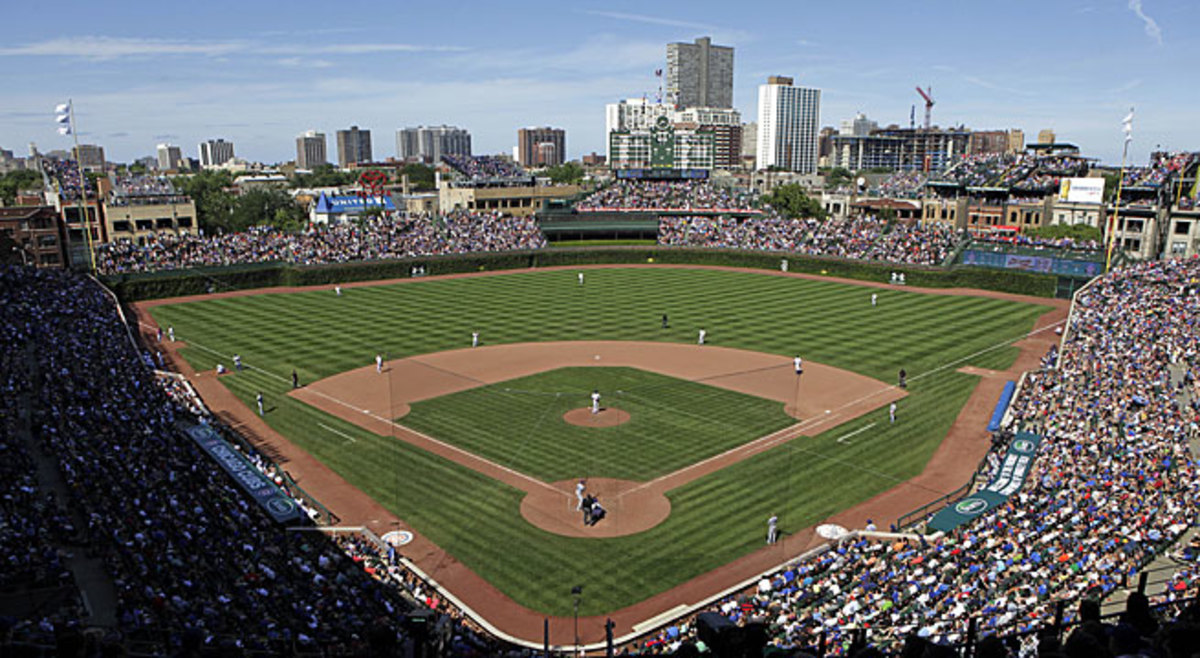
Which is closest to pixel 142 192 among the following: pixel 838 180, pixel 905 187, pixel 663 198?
pixel 663 198

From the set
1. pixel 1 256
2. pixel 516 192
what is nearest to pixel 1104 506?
pixel 1 256

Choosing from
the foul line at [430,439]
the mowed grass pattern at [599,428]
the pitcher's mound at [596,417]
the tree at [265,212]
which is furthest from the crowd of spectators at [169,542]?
the tree at [265,212]

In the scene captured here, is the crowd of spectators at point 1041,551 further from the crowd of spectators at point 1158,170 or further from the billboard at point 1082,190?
the billboard at point 1082,190

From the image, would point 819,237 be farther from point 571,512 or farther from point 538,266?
point 571,512

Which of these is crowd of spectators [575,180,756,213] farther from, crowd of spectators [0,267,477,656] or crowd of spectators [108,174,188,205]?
crowd of spectators [0,267,477,656]

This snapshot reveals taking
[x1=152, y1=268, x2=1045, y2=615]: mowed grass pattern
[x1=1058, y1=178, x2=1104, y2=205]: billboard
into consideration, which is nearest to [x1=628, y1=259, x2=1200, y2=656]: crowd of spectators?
[x1=152, y1=268, x2=1045, y2=615]: mowed grass pattern
